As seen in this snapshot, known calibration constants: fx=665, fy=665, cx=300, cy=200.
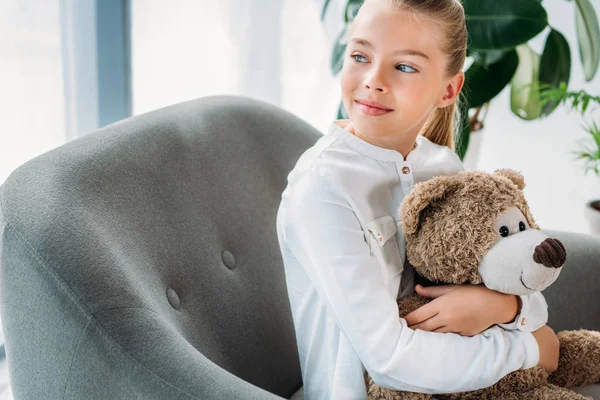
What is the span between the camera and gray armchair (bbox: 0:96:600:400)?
818 millimetres

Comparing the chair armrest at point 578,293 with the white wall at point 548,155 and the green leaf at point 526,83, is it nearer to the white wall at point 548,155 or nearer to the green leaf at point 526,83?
the green leaf at point 526,83

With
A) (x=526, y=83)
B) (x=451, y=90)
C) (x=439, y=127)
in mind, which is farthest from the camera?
(x=526, y=83)

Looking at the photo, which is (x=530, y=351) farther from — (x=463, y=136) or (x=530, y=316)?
(x=463, y=136)

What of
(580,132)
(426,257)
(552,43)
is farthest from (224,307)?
(580,132)

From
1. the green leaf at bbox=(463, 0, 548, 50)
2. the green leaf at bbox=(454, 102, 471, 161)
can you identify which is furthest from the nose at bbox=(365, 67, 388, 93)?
the green leaf at bbox=(463, 0, 548, 50)

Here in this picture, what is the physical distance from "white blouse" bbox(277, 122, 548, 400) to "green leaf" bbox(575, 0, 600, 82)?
3.69 feet

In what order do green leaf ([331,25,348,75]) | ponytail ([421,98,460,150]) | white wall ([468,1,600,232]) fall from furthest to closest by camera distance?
white wall ([468,1,600,232]), green leaf ([331,25,348,75]), ponytail ([421,98,460,150])

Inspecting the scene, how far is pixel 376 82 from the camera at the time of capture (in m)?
0.93

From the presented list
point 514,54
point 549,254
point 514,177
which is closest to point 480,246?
point 549,254

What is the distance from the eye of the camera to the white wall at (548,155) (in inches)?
99.8

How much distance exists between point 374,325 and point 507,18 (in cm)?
111

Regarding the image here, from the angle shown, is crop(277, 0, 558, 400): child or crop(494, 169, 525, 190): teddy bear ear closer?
crop(277, 0, 558, 400): child

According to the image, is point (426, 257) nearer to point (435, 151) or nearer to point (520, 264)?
point (520, 264)

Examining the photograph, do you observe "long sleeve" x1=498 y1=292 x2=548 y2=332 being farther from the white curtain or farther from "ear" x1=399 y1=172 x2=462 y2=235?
the white curtain
